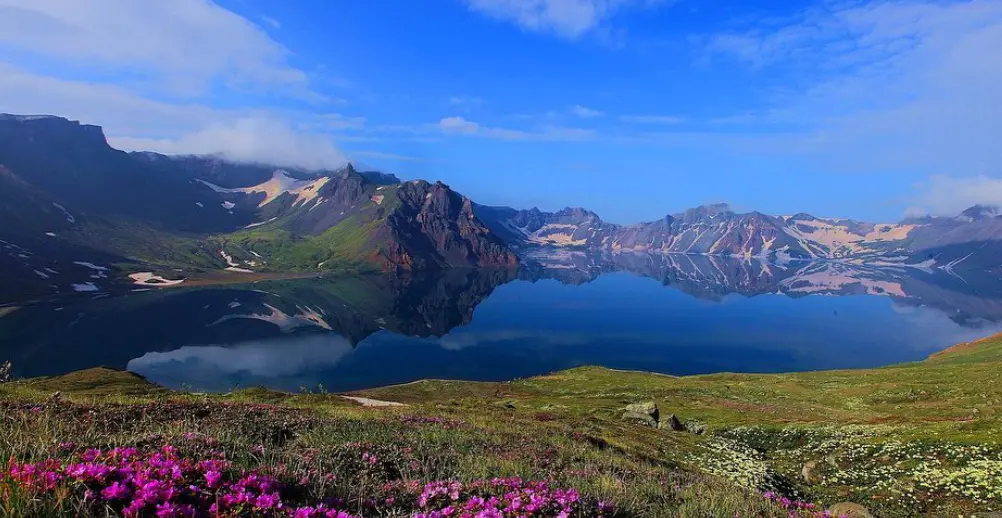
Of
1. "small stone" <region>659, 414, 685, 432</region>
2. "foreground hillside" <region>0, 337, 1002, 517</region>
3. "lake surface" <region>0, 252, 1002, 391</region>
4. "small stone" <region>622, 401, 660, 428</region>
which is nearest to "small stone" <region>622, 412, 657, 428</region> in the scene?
"small stone" <region>622, 401, 660, 428</region>

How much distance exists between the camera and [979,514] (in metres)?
19.0

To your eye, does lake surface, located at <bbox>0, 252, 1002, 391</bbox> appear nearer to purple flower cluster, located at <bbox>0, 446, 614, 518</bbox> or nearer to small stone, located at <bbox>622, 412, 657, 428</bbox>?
small stone, located at <bbox>622, 412, 657, 428</bbox>

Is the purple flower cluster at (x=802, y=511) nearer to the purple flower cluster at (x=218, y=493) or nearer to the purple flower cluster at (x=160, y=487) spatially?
the purple flower cluster at (x=218, y=493)

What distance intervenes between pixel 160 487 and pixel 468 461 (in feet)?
24.3

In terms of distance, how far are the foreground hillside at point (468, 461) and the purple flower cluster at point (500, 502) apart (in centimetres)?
3

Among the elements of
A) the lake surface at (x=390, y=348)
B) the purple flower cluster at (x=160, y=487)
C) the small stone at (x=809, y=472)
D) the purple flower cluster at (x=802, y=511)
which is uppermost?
the purple flower cluster at (x=160, y=487)

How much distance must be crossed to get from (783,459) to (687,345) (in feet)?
448

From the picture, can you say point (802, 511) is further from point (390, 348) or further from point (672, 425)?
point (390, 348)

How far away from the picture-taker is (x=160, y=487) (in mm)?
5359

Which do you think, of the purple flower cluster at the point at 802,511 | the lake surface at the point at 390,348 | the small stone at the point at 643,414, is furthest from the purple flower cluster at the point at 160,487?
the lake surface at the point at 390,348

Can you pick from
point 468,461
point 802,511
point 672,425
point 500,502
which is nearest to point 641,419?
point 672,425

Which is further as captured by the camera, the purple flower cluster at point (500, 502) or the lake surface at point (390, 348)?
the lake surface at point (390, 348)

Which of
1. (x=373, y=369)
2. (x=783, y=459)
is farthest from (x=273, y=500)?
(x=373, y=369)

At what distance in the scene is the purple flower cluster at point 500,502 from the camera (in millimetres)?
6525
